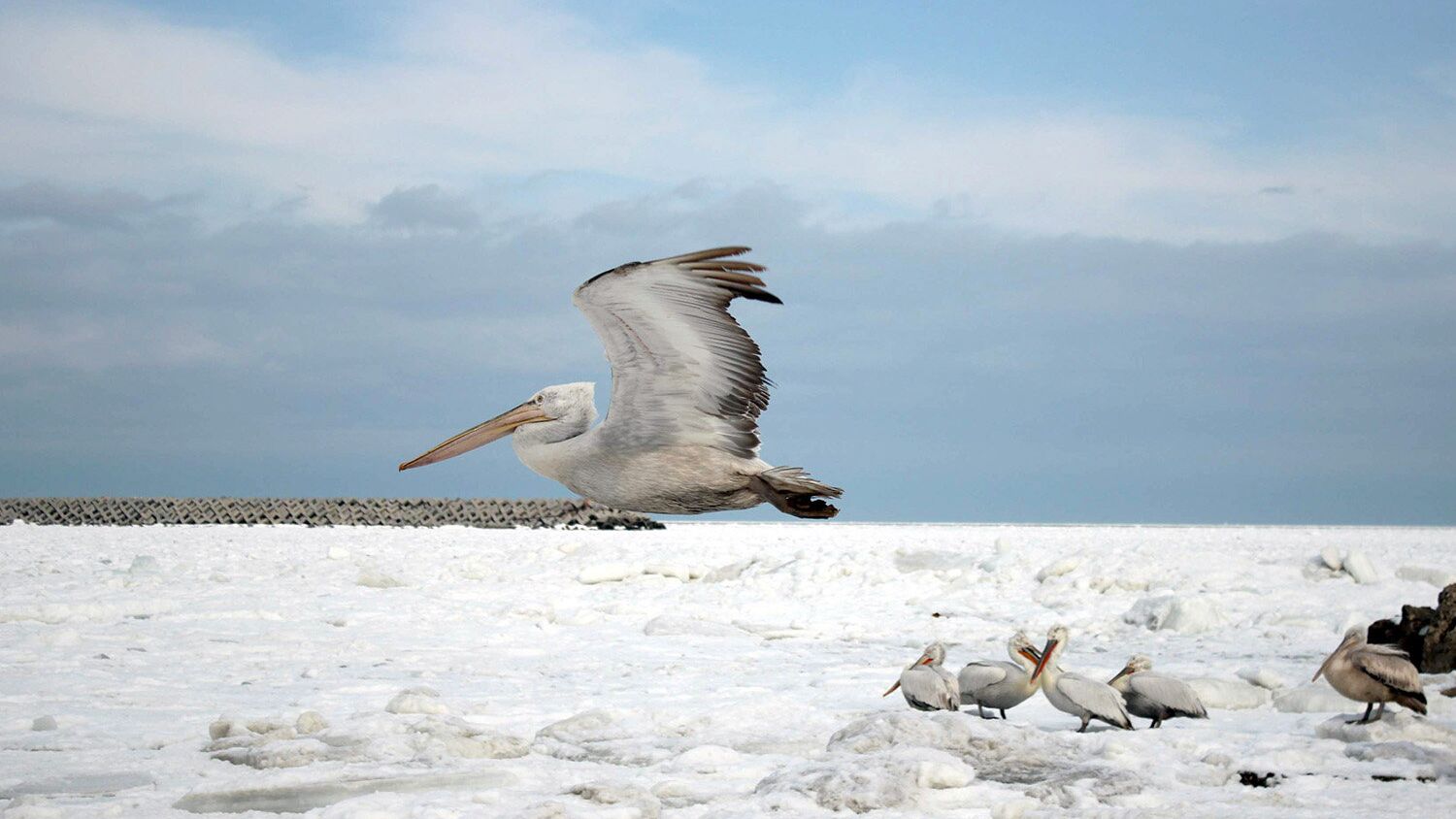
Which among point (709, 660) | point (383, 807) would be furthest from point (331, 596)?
point (383, 807)

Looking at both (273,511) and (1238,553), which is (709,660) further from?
(273,511)

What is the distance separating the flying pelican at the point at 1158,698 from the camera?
5859 millimetres

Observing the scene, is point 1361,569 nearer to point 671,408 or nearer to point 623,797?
point 671,408

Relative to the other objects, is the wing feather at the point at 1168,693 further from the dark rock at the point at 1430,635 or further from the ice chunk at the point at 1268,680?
the dark rock at the point at 1430,635

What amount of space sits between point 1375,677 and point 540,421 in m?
3.66

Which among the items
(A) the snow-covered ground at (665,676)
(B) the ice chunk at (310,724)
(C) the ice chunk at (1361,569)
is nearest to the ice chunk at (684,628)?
(A) the snow-covered ground at (665,676)

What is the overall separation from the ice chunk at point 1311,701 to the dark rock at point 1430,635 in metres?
0.97

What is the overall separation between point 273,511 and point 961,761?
1827 centimetres

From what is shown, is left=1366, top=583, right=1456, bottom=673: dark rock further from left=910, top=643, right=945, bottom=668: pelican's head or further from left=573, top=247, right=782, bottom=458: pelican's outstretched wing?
left=573, top=247, right=782, bottom=458: pelican's outstretched wing

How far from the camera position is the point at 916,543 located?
516 inches

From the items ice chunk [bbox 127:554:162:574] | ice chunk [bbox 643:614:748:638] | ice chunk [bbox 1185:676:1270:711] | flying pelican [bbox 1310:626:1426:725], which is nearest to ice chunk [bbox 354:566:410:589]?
ice chunk [bbox 127:554:162:574]

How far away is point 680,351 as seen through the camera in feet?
16.1

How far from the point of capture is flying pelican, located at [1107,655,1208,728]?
5.86 meters

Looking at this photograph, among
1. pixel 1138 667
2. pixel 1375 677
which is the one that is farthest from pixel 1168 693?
pixel 1375 677
